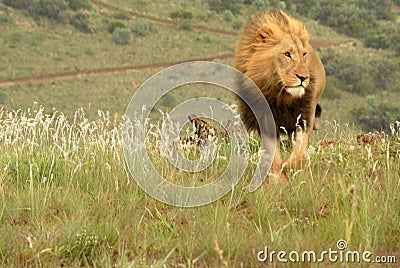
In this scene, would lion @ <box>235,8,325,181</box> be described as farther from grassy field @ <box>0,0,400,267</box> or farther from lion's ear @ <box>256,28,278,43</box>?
grassy field @ <box>0,0,400,267</box>

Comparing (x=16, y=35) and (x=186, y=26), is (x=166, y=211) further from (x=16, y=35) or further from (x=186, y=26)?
(x=186, y=26)

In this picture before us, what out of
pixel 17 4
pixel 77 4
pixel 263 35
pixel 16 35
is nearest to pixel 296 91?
pixel 263 35

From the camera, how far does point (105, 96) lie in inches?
1962

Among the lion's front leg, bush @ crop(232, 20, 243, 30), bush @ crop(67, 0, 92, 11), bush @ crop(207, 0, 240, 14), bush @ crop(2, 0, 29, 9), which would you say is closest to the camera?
the lion's front leg

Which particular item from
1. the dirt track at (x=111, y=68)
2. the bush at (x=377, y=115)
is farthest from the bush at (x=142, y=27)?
the bush at (x=377, y=115)

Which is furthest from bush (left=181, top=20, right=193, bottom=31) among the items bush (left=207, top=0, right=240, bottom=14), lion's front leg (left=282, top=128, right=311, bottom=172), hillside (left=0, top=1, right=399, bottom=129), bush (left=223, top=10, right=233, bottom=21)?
lion's front leg (left=282, top=128, right=311, bottom=172)

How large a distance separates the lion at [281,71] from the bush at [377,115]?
139ft

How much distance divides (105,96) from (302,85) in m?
45.0

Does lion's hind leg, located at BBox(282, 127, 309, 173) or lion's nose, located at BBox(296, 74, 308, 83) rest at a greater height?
lion's nose, located at BBox(296, 74, 308, 83)

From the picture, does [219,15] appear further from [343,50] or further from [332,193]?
[332,193]

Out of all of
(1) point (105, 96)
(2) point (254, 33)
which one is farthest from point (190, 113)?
(1) point (105, 96)

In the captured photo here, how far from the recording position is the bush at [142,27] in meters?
68.4

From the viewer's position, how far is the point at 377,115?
49250 mm

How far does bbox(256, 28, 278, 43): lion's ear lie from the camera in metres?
6.04
